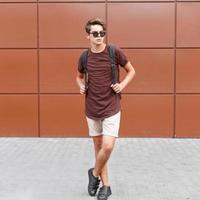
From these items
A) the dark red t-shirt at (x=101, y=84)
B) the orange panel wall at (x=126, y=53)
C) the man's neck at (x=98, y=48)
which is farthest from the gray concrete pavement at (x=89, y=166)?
the man's neck at (x=98, y=48)

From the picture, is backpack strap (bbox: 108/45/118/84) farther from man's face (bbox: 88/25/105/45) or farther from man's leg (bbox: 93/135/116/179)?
man's leg (bbox: 93/135/116/179)

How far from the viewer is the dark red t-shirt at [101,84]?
20.3 ft

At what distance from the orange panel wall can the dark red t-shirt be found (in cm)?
421

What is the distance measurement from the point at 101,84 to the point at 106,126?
0.46m

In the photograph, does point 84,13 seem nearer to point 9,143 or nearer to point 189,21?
point 189,21

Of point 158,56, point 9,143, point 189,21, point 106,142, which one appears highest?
point 189,21

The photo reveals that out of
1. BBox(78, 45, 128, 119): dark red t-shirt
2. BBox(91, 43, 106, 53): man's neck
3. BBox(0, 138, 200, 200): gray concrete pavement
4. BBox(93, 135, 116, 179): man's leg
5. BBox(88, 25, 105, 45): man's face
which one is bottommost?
BBox(0, 138, 200, 200): gray concrete pavement

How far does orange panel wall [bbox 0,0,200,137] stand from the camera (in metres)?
10.5

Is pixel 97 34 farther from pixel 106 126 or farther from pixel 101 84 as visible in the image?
pixel 106 126

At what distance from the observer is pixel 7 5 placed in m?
10.5

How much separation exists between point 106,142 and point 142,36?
15.3 feet

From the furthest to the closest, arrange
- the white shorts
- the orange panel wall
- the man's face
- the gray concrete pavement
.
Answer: the orange panel wall, the gray concrete pavement, the white shorts, the man's face

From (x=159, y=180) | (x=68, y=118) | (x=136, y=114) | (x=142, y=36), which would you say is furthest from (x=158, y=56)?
(x=159, y=180)

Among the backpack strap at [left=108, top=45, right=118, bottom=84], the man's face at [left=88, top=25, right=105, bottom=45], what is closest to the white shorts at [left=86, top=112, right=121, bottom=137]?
the backpack strap at [left=108, top=45, right=118, bottom=84]
